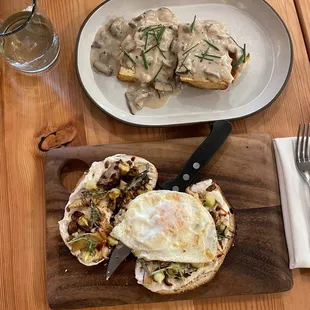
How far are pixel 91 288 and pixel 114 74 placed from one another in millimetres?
795

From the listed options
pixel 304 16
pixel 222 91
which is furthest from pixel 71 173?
pixel 304 16

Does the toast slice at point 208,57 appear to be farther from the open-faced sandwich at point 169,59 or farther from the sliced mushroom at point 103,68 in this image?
the sliced mushroom at point 103,68

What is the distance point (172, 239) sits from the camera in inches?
52.2

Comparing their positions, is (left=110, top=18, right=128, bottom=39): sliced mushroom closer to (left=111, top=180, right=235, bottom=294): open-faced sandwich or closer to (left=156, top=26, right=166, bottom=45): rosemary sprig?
(left=156, top=26, right=166, bottom=45): rosemary sprig

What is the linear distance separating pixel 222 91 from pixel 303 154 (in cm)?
38

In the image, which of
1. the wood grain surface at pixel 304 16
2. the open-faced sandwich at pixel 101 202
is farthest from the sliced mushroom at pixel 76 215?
the wood grain surface at pixel 304 16

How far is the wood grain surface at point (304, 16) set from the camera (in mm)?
1750

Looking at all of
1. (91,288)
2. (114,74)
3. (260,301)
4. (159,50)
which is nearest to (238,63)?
(159,50)

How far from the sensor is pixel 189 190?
1454 mm

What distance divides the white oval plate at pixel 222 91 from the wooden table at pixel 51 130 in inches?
2.1

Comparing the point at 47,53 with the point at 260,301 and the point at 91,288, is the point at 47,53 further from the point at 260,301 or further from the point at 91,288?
the point at 260,301

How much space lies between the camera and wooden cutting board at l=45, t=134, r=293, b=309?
56.0 inches

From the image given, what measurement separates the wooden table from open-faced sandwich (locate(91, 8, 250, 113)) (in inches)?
5.8

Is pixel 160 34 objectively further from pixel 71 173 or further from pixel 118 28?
pixel 71 173
